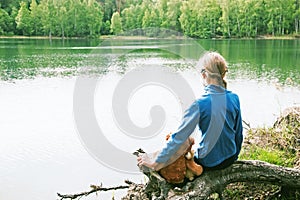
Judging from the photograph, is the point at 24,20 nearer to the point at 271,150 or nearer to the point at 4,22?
the point at 4,22

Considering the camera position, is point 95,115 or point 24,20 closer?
point 95,115

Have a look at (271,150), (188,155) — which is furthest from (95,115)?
(188,155)

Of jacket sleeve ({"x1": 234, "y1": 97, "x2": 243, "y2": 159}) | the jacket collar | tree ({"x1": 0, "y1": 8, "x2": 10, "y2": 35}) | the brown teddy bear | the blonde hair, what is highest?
tree ({"x1": 0, "y1": 8, "x2": 10, "y2": 35})

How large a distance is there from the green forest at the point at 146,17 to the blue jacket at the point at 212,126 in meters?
59.6

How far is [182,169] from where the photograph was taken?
3080 millimetres

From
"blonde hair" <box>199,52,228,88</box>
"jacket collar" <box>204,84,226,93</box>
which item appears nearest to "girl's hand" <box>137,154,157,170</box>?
"jacket collar" <box>204,84,226,93</box>

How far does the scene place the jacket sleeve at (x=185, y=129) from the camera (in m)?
2.94

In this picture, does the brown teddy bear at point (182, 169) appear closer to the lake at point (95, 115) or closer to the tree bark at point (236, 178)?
the tree bark at point (236, 178)

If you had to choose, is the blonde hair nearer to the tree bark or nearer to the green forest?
the tree bark

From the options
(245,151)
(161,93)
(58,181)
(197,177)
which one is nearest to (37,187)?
(58,181)

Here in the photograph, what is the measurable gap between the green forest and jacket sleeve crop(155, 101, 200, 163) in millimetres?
59701

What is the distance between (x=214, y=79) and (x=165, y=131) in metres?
7.74

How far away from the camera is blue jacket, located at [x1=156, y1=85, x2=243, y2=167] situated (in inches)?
116

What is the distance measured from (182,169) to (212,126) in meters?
0.42
